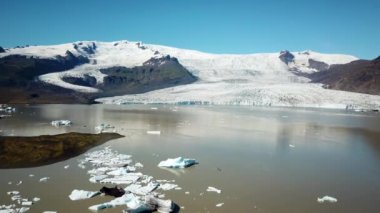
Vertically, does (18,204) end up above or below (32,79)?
below

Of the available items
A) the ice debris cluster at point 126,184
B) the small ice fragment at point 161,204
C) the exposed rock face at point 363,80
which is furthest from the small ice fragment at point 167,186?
the exposed rock face at point 363,80

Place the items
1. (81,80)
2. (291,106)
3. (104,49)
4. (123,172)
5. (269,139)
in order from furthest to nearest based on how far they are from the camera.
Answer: (104,49) < (81,80) < (291,106) < (269,139) < (123,172)

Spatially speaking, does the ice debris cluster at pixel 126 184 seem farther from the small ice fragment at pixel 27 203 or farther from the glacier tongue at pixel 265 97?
the glacier tongue at pixel 265 97

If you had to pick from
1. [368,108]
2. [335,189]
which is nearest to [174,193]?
[335,189]

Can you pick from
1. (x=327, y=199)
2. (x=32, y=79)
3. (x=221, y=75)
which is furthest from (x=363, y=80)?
(x=327, y=199)

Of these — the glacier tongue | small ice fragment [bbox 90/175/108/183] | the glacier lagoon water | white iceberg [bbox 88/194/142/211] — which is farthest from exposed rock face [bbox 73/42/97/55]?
white iceberg [bbox 88/194/142/211]

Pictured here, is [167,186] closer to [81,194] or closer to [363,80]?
[81,194]

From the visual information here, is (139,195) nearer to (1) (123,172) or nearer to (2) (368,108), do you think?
(1) (123,172)
